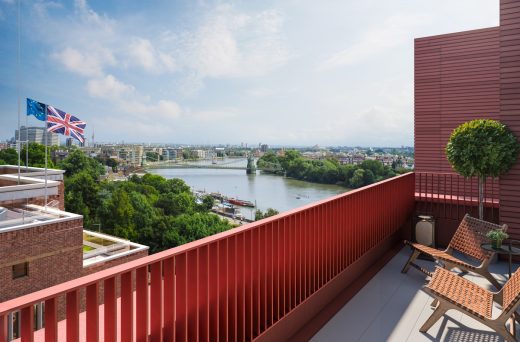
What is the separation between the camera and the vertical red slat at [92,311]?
51.4 inches

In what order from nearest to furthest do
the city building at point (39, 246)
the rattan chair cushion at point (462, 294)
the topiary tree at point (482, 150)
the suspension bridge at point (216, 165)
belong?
the rattan chair cushion at point (462, 294), the topiary tree at point (482, 150), the city building at point (39, 246), the suspension bridge at point (216, 165)

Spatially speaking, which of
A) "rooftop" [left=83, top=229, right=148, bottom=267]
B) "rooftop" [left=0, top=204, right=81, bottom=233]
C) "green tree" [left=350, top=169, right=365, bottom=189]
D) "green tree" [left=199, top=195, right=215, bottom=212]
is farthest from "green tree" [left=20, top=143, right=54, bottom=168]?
"green tree" [left=350, top=169, right=365, bottom=189]

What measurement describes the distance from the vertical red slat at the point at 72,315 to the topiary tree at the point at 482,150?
4956mm

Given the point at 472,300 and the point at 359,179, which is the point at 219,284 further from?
the point at 359,179

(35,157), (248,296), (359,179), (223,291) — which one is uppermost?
(35,157)

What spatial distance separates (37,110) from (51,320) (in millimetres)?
25084

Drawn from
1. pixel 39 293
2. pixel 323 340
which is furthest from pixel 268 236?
pixel 39 293

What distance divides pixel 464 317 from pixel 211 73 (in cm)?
12779

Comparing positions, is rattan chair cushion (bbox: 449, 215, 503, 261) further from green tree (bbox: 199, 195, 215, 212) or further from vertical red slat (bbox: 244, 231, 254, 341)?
green tree (bbox: 199, 195, 215, 212)

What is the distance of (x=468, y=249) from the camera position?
165 inches

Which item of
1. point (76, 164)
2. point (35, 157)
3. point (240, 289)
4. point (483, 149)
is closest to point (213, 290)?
point (240, 289)

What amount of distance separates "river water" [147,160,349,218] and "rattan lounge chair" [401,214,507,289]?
47567 mm

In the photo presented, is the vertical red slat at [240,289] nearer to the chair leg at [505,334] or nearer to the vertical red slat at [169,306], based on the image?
the vertical red slat at [169,306]

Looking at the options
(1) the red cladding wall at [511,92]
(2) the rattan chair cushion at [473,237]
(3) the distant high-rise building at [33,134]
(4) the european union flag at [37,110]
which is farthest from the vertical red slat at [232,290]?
(3) the distant high-rise building at [33,134]
